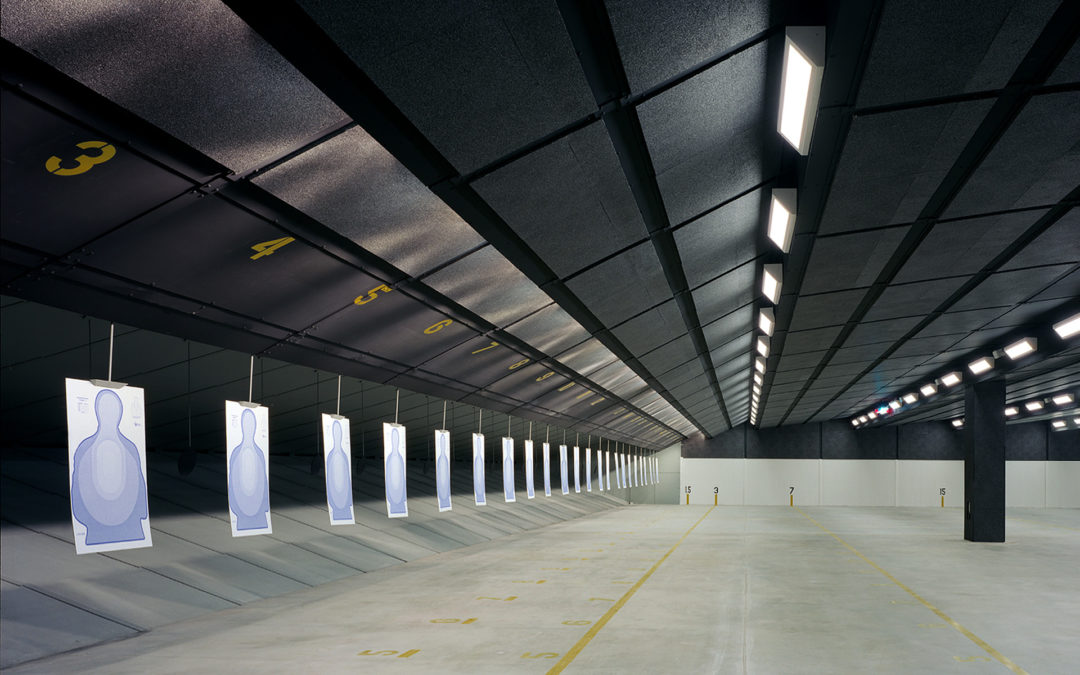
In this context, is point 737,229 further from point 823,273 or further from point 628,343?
point 628,343

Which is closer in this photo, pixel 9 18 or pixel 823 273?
pixel 9 18

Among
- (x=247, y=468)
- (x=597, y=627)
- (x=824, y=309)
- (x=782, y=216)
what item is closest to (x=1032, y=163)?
(x=782, y=216)

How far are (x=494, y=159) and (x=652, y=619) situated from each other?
27.9ft

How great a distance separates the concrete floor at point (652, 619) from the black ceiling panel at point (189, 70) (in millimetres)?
6133

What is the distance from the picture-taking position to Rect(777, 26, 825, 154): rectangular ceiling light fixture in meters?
6.23

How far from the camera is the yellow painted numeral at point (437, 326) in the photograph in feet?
46.5

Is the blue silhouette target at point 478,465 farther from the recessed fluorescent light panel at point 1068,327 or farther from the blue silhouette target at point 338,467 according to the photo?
the recessed fluorescent light panel at point 1068,327

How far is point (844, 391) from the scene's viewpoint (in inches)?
1512

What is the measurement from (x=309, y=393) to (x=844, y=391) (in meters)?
26.0

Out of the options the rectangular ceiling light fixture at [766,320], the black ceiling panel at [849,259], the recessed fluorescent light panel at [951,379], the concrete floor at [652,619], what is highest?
the black ceiling panel at [849,259]

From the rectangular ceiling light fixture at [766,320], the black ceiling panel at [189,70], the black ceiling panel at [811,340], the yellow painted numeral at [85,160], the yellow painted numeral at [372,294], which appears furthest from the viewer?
the black ceiling panel at [811,340]

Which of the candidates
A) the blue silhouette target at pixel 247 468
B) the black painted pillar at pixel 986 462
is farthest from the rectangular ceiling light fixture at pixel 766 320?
the black painted pillar at pixel 986 462

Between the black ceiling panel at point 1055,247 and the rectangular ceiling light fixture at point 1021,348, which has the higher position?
the black ceiling panel at point 1055,247

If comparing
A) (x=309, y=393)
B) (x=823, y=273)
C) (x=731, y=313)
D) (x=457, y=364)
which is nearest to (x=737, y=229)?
(x=823, y=273)
